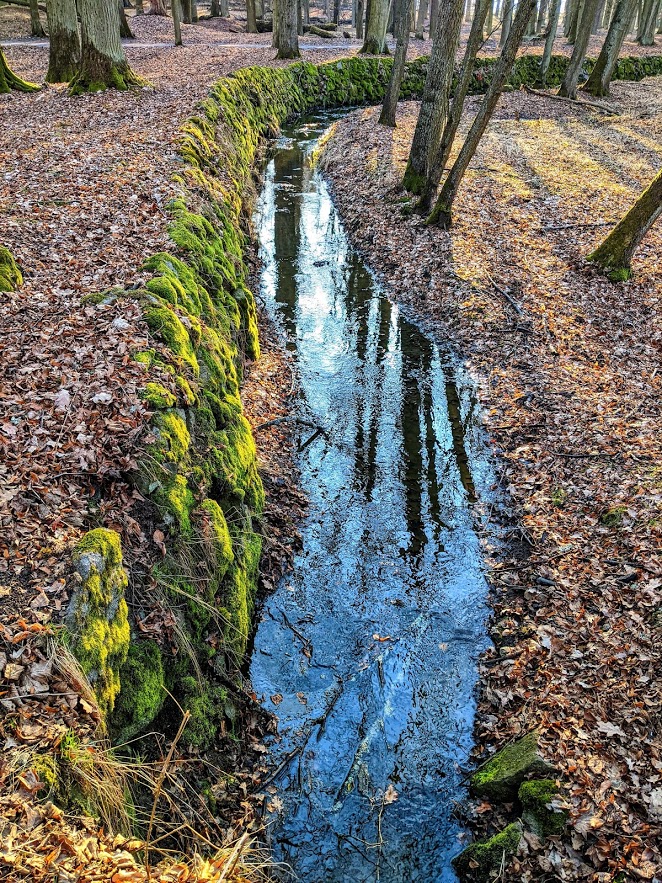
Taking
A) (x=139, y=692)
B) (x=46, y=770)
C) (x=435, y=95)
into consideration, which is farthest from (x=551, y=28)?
(x=46, y=770)

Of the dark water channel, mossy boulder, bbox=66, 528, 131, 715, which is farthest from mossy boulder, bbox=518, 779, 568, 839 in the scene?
mossy boulder, bbox=66, 528, 131, 715

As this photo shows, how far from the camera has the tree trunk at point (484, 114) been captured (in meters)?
10.9

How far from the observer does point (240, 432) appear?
24.1 feet

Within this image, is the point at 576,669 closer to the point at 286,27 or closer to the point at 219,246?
the point at 219,246

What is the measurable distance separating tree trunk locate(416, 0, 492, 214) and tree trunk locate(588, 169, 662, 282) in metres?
4.15

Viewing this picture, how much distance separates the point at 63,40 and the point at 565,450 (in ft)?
59.0

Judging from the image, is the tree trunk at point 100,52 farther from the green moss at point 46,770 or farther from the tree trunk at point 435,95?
the green moss at point 46,770

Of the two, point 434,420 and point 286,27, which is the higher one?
point 286,27

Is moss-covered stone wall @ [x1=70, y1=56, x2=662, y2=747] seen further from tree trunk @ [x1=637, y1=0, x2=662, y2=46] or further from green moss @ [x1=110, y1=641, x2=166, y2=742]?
tree trunk @ [x1=637, y1=0, x2=662, y2=46]

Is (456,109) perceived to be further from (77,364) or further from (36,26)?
(36,26)

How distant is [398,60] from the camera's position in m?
18.4

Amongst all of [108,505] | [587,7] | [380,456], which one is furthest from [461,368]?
[587,7]

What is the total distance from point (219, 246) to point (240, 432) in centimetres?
441

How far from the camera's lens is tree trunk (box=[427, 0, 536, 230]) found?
10.9 meters
